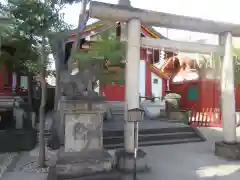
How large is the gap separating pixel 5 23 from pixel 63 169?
12.5 ft

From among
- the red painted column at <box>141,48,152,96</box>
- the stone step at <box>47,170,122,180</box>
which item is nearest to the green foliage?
the stone step at <box>47,170,122,180</box>

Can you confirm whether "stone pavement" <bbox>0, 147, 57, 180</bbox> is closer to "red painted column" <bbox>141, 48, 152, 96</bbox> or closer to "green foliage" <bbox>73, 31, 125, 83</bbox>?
"green foliage" <bbox>73, 31, 125, 83</bbox>

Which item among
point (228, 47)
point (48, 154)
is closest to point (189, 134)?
point (228, 47)

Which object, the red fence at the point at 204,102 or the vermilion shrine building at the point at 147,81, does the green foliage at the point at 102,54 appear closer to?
the red fence at the point at 204,102

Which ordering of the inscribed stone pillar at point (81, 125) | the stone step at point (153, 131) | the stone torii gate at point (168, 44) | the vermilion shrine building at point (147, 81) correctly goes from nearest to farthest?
the inscribed stone pillar at point (81, 125), the stone torii gate at point (168, 44), the stone step at point (153, 131), the vermilion shrine building at point (147, 81)

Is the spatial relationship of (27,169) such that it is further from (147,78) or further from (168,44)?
(147,78)

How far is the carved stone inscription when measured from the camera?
496cm

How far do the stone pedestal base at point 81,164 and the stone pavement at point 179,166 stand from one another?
2.35ft

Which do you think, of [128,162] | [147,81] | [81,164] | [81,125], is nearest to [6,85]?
[147,81]

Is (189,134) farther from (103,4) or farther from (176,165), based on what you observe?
(103,4)

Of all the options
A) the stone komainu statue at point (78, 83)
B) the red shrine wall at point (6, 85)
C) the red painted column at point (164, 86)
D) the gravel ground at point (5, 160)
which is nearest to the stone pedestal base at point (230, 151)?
the stone komainu statue at point (78, 83)

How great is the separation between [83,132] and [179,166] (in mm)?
2992

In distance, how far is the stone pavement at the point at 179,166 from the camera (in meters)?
5.49

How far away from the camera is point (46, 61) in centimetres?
669
